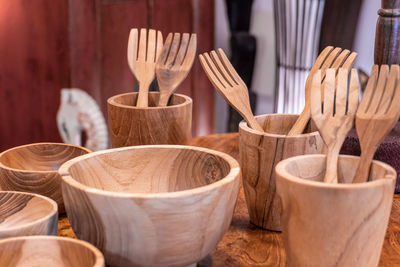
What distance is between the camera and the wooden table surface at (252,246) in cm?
59

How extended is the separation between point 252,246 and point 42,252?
0.82ft

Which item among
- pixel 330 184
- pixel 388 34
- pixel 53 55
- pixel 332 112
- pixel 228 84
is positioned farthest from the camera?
pixel 53 55

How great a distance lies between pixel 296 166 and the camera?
535mm

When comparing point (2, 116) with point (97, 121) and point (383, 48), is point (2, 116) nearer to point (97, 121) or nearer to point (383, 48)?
point (97, 121)

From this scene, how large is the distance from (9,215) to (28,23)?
1.21 meters

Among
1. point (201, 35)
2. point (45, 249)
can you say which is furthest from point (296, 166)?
point (201, 35)

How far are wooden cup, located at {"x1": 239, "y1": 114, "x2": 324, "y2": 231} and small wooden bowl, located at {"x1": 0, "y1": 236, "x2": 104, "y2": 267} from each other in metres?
0.25

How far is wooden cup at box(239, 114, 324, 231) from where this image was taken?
2.01 feet

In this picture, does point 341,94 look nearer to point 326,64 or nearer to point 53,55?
point 326,64

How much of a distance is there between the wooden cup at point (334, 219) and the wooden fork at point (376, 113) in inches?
1.1

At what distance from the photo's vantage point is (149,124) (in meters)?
0.74

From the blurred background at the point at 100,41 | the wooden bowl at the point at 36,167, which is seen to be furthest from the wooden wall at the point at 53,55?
the wooden bowl at the point at 36,167

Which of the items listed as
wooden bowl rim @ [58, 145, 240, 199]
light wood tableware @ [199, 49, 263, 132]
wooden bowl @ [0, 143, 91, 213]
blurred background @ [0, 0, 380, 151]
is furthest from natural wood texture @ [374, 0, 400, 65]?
blurred background @ [0, 0, 380, 151]

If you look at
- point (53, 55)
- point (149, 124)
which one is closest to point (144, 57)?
point (149, 124)
